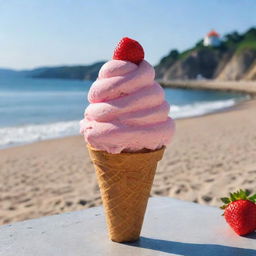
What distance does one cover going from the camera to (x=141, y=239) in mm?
2607

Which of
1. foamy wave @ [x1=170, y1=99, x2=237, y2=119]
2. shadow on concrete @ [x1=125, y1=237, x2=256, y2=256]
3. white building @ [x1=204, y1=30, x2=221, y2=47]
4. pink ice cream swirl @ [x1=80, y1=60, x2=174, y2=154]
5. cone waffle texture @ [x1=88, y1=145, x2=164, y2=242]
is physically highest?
white building @ [x1=204, y1=30, x2=221, y2=47]

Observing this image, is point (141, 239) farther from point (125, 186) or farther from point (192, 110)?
point (192, 110)

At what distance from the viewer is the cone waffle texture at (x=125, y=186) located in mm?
2371

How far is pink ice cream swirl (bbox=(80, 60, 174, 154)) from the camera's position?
2.31 metres

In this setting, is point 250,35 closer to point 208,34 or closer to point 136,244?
point 208,34

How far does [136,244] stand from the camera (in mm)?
2529

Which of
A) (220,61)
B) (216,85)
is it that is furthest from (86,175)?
(220,61)

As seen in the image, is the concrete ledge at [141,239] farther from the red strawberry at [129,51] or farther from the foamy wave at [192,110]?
the foamy wave at [192,110]

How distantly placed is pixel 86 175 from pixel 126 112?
501 cm

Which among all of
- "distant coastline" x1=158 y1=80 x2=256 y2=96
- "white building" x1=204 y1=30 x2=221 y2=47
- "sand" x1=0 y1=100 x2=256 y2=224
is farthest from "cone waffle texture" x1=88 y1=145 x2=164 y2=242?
"white building" x1=204 y1=30 x2=221 y2=47

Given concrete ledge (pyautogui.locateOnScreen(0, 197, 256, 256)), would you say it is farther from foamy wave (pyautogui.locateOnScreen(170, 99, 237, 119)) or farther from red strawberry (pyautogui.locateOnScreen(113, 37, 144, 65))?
foamy wave (pyautogui.locateOnScreen(170, 99, 237, 119))

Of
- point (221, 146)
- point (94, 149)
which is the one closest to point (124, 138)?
point (94, 149)

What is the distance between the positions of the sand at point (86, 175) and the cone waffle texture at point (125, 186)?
2.61 metres

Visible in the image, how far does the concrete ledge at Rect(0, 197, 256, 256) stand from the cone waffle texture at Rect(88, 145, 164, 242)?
0.10m
